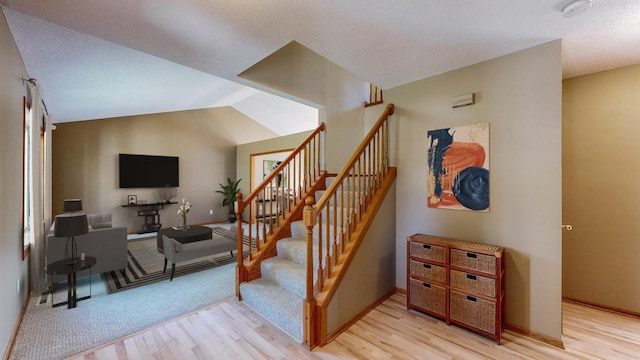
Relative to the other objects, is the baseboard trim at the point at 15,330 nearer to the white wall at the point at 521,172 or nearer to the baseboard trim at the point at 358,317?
the baseboard trim at the point at 358,317

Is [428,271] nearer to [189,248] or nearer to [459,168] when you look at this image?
[459,168]

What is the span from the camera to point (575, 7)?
165 centimetres

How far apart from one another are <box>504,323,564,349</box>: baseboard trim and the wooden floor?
0.16 feet

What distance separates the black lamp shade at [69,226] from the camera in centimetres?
264

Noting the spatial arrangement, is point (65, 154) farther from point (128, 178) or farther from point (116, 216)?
point (116, 216)

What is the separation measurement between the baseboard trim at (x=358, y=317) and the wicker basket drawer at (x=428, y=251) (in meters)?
0.71

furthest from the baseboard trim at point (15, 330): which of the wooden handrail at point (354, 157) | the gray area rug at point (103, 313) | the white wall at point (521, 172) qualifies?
the white wall at point (521, 172)

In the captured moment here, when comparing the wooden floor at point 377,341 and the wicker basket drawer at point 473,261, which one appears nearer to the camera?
the wooden floor at point 377,341

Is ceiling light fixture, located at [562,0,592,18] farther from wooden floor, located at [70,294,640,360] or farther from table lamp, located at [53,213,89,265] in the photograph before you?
table lamp, located at [53,213,89,265]

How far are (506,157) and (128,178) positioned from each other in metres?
8.04

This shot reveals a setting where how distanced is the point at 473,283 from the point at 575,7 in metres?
2.17

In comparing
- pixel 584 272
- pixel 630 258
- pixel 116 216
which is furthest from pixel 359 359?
pixel 116 216

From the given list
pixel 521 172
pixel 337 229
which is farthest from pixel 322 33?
pixel 521 172

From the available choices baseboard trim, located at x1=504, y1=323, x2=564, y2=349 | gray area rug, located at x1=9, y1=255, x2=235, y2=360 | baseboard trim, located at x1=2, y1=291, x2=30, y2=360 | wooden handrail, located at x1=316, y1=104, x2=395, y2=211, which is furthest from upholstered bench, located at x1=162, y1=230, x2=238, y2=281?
baseboard trim, located at x1=504, y1=323, x2=564, y2=349
